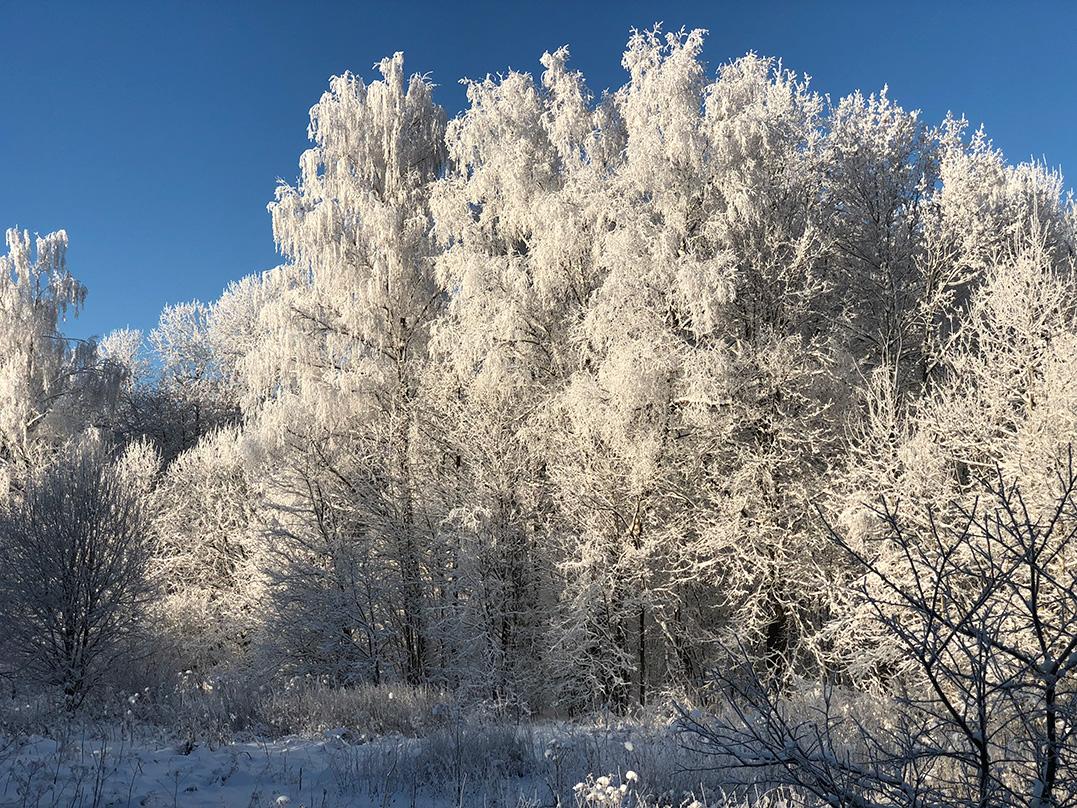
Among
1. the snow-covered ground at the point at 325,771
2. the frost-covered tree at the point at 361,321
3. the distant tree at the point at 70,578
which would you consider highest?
the frost-covered tree at the point at 361,321

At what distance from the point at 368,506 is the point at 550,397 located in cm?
455

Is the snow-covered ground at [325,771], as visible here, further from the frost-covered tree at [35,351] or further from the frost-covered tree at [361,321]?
the frost-covered tree at [35,351]

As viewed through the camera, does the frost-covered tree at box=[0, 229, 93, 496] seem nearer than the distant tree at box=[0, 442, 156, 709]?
No

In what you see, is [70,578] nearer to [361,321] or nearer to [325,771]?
[361,321]

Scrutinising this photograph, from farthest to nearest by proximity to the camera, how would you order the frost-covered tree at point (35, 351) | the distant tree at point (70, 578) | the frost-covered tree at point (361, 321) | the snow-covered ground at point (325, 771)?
the frost-covered tree at point (35, 351) < the frost-covered tree at point (361, 321) < the distant tree at point (70, 578) < the snow-covered ground at point (325, 771)

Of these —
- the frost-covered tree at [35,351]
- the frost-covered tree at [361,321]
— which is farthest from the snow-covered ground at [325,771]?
the frost-covered tree at [35,351]

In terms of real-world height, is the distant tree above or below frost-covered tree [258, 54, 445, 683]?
below

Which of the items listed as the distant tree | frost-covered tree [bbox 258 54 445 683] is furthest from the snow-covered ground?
frost-covered tree [bbox 258 54 445 683]

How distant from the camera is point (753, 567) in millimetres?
11891

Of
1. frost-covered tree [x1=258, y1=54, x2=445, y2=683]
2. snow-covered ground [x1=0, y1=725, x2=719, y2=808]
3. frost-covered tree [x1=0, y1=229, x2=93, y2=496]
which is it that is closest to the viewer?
snow-covered ground [x1=0, y1=725, x2=719, y2=808]

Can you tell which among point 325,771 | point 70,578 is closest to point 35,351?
point 70,578

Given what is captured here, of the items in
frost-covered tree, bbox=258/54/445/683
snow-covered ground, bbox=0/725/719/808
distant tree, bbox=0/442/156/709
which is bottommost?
snow-covered ground, bbox=0/725/719/808

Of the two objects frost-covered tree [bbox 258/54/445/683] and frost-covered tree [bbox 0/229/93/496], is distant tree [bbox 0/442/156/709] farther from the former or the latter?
frost-covered tree [bbox 0/229/93/496]

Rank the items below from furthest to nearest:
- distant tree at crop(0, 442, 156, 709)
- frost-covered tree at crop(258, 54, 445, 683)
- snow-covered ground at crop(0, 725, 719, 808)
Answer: frost-covered tree at crop(258, 54, 445, 683), distant tree at crop(0, 442, 156, 709), snow-covered ground at crop(0, 725, 719, 808)
